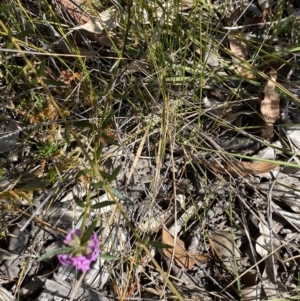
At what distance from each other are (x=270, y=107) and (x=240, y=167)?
0.74 ft

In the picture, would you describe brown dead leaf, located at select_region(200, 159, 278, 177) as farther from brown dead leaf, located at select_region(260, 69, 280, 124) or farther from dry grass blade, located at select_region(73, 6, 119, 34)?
dry grass blade, located at select_region(73, 6, 119, 34)

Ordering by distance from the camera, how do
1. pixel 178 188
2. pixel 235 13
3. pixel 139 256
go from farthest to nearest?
pixel 235 13 → pixel 178 188 → pixel 139 256

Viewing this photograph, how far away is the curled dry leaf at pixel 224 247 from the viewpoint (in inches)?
58.3

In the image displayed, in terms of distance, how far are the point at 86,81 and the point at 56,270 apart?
0.58 meters

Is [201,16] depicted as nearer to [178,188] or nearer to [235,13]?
[235,13]

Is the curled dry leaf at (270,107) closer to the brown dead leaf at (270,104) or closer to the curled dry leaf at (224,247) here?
the brown dead leaf at (270,104)

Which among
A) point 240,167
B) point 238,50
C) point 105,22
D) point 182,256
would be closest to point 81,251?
point 182,256

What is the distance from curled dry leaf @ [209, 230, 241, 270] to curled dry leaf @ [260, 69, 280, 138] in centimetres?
35

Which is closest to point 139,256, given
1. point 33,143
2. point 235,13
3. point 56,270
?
point 56,270

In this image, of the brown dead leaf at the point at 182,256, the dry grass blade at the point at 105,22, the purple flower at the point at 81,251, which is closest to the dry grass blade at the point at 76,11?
the dry grass blade at the point at 105,22

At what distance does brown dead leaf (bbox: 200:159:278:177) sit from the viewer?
1.53m

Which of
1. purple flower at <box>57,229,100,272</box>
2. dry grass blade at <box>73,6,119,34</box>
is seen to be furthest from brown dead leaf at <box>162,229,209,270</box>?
dry grass blade at <box>73,6,119,34</box>

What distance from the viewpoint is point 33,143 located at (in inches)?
59.4

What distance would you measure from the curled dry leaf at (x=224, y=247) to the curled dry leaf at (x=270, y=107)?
0.35m
